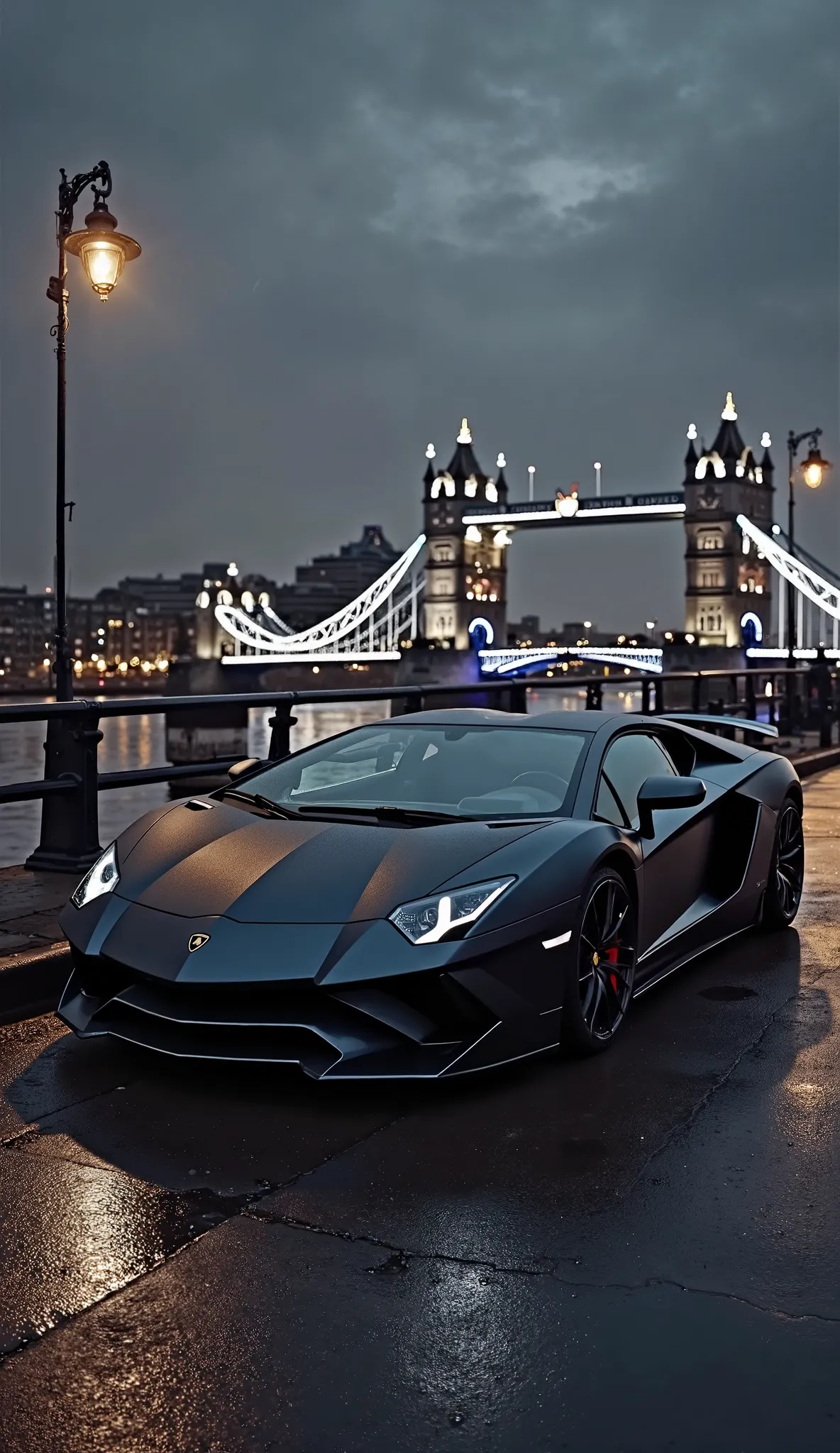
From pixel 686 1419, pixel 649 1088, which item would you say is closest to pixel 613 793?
pixel 649 1088

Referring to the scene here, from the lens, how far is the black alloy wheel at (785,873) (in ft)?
20.5

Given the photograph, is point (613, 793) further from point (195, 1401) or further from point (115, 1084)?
point (195, 1401)

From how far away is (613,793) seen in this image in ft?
16.1

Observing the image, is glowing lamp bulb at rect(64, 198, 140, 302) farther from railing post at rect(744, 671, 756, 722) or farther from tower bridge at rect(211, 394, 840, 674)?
tower bridge at rect(211, 394, 840, 674)

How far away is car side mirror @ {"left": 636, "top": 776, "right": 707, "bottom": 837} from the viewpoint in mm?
4703

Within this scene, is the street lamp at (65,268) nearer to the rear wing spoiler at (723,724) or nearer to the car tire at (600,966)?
the rear wing spoiler at (723,724)

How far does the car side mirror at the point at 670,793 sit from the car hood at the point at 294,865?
585mm

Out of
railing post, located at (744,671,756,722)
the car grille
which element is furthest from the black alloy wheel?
railing post, located at (744,671,756,722)

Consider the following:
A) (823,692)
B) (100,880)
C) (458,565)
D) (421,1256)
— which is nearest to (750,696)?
(823,692)

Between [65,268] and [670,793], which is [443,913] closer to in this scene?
[670,793]

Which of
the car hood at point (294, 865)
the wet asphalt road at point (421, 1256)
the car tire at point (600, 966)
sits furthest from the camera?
the car tire at point (600, 966)

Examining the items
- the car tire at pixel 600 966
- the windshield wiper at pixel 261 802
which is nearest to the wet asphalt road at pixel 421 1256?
the car tire at pixel 600 966

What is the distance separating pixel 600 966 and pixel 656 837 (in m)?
0.75

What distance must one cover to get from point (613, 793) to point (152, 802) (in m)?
43.4
